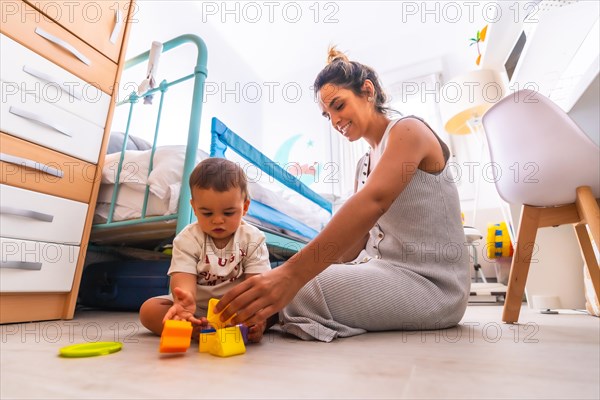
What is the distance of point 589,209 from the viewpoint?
3.02ft

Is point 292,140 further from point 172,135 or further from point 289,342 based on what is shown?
point 289,342

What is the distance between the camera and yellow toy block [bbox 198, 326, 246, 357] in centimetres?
58

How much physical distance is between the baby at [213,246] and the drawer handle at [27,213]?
472mm

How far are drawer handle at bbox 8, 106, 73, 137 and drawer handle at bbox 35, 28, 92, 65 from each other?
0.24m

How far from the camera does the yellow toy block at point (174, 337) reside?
1.83ft

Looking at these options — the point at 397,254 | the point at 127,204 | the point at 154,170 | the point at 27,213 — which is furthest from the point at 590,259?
the point at 27,213

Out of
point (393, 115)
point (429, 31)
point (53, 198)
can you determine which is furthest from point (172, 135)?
point (429, 31)

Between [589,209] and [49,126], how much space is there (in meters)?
1.49

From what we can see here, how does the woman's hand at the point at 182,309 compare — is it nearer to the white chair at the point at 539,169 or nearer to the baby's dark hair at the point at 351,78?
the baby's dark hair at the point at 351,78

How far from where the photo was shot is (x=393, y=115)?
3.49 ft

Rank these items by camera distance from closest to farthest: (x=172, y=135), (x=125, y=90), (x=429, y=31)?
(x=125, y=90) → (x=172, y=135) → (x=429, y=31)

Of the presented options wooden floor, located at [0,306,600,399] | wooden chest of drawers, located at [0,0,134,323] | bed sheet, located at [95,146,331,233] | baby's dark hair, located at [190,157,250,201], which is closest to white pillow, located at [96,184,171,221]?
bed sheet, located at [95,146,331,233]

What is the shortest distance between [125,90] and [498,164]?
1829 millimetres

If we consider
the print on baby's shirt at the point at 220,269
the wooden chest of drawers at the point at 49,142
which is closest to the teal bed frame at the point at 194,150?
the wooden chest of drawers at the point at 49,142
